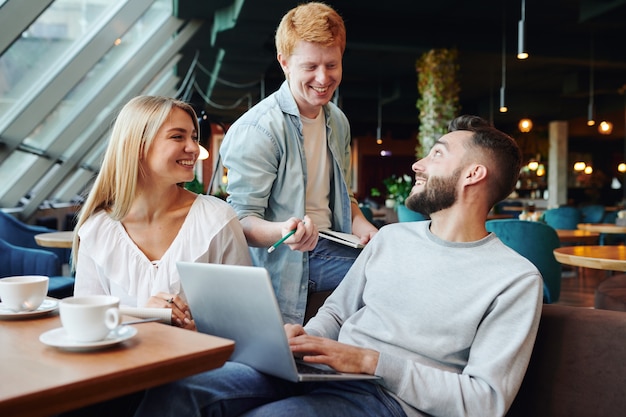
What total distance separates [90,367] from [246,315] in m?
0.36

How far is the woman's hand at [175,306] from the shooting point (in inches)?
61.9

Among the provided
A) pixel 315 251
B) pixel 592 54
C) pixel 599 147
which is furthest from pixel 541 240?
pixel 599 147

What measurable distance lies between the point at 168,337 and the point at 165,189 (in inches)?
35.6

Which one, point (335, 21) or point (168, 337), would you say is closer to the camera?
point (168, 337)

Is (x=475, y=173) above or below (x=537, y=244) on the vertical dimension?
above

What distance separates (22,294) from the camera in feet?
4.58

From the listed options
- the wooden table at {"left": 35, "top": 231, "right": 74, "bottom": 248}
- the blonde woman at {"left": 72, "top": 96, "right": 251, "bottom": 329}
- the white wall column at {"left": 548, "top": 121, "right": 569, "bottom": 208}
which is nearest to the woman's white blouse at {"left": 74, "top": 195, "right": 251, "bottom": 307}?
the blonde woman at {"left": 72, "top": 96, "right": 251, "bottom": 329}

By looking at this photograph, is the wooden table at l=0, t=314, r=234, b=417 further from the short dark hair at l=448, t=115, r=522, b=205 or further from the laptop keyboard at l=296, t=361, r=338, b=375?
the short dark hair at l=448, t=115, r=522, b=205

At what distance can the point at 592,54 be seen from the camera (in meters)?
9.66

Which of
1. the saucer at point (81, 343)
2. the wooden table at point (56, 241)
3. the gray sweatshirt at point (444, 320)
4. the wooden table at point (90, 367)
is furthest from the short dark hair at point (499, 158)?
the wooden table at point (56, 241)

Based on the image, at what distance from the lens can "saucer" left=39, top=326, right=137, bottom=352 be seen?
1092 mm

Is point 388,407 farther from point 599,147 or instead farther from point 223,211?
point 599,147

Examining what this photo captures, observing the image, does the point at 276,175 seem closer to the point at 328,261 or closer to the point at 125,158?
the point at 328,261

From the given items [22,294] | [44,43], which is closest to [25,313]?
[22,294]
